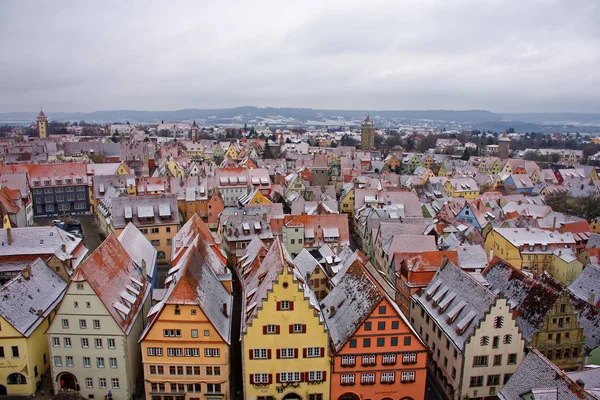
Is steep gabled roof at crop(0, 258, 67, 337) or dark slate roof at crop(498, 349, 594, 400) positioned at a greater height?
steep gabled roof at crop(0, 258, 67, 337)

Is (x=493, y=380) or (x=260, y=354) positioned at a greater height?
(x=260, y=354)

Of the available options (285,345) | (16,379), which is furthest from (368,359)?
(16,379)

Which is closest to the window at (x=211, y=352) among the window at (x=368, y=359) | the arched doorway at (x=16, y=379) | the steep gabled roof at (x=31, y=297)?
the window at (x=368, y=359)

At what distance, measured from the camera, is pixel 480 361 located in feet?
147

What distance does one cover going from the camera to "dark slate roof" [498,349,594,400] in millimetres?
33594

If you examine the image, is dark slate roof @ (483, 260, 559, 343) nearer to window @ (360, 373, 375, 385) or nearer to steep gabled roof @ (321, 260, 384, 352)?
steep gabled roof @ (321, 260, 384, 352)

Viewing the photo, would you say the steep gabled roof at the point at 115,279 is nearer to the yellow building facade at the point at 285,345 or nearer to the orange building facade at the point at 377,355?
the yellow building facade at the point at 285,345

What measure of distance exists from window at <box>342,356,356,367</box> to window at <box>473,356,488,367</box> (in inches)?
450

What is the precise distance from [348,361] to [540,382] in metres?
16.0

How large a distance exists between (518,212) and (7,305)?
329 feet

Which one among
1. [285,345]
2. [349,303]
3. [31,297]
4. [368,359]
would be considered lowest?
[368,359]

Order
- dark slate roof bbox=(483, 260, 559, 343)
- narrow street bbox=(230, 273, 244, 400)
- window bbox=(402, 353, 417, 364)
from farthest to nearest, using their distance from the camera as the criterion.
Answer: dark slate roof bbox=(483, 260, 559, 343)
narrow street bbox=(230, 273, 244, 400)
window bbox=(402, 353, 417, 364)

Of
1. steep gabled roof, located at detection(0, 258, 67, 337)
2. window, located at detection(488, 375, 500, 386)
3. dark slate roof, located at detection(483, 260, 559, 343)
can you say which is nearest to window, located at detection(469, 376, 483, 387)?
window, located at detection(488, 375, 500, 386)

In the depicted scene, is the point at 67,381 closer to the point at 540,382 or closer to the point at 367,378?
the point at 367,378
